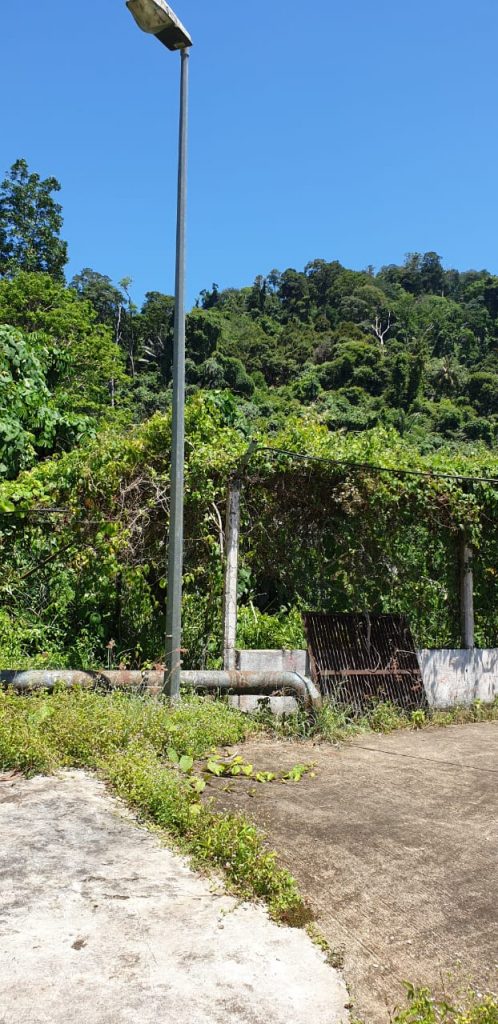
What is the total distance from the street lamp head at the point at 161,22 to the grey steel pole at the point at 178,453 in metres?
0.13

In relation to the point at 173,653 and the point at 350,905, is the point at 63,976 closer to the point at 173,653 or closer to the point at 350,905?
the point at 350,905

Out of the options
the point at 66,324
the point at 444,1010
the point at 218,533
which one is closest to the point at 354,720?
the point at 218,533

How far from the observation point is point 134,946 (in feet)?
9.93

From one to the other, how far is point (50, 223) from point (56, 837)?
3947 cm

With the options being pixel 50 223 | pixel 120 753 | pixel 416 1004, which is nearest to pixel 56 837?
pixel 120 753

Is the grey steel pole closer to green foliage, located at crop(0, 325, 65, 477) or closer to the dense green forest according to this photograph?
the dense green forest

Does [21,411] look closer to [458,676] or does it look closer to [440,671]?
[440,671]

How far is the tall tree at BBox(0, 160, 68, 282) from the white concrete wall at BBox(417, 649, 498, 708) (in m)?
34.1

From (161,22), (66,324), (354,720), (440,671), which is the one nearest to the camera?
(161,22)

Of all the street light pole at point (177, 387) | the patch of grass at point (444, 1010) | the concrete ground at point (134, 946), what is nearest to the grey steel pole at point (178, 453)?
the street light pole at point (177, 387)

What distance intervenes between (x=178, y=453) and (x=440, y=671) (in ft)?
12.9

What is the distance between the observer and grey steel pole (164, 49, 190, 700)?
691cm

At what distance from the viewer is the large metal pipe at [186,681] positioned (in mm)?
6742

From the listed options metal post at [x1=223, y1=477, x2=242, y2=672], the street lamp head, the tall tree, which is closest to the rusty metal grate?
metal post at [x1=223, y1=477, x2=242, y2=672]
